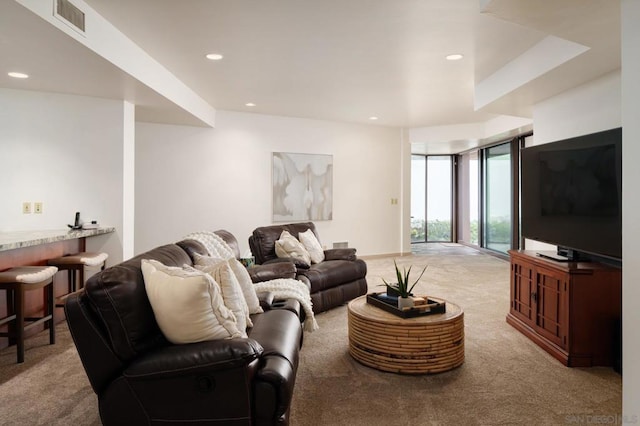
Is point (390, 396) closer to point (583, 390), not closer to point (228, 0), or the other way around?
point (583, 390)

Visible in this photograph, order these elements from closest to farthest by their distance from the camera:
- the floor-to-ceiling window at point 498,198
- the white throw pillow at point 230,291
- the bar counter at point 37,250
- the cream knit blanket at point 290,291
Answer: the white throw pillow at point 230,291 < the cream knit blanket at point 290,291 < the bar counter at point 37,250 < the floor-to-ceiling window at point 498,198

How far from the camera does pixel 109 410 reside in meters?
1.79

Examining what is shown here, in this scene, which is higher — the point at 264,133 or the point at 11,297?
the point at 264,133

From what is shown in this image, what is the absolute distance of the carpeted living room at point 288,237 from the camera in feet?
6.10

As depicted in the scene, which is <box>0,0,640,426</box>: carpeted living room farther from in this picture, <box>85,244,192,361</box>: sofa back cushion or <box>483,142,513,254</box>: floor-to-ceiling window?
<box>483,142,513,254</box>: floor-to-ceiling window

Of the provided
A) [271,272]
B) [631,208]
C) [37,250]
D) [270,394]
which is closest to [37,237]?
[37,250]

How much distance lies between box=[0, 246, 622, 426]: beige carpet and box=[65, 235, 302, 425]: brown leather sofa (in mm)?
641

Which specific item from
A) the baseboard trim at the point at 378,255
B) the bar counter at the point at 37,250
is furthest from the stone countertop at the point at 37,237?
the baseboard trim at the point at 378,255

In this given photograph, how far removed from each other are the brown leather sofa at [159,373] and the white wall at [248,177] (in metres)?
4.95

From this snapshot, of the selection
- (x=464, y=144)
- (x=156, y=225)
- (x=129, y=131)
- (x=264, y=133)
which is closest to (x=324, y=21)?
(x=129, y=131)

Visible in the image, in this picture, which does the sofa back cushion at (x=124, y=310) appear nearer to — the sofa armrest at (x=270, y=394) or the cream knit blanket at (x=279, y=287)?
the sofa armrest at (x=270, y=394)

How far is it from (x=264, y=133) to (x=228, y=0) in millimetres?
4121

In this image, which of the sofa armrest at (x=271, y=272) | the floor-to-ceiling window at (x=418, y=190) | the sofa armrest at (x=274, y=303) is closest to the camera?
the sofa armrest at (x=274, y=303)

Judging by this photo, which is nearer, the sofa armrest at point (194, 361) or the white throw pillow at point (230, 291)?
the sofa armrest at point (194, 361)
